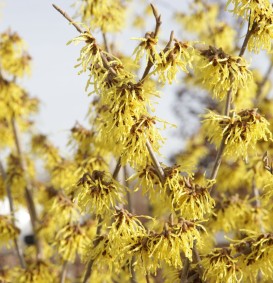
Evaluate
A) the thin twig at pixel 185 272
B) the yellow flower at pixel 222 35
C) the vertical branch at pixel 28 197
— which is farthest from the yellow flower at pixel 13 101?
the thin twig at pixel 185 272

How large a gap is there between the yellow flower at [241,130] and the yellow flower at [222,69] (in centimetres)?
14

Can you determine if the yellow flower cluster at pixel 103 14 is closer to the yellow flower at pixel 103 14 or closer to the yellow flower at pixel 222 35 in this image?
the yellow flower at pixel 103 14

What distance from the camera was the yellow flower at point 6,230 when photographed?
12.6 feet

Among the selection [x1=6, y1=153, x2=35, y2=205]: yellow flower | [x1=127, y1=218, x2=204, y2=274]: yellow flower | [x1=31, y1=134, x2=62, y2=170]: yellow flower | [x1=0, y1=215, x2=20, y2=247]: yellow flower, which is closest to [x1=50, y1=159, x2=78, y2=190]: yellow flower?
[x1=31, y1=134, x2=62, y2=170]: yellow flower

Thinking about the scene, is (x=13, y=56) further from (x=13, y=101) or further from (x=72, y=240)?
(x=72, y=240)

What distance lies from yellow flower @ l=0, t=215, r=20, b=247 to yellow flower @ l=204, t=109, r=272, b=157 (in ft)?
6.24

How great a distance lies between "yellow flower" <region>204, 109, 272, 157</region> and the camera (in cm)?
247

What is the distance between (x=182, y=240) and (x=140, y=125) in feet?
1.75

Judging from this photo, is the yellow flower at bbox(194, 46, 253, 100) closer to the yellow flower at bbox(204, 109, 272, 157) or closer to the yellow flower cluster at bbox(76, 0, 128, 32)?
the yellow flower at bbox(204, 109, 272, 157)

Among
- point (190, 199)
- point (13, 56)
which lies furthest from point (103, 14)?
point (190, 199)

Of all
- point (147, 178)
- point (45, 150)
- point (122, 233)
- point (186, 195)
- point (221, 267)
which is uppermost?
point (45, 150)

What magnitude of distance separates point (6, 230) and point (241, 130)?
6.69 feet

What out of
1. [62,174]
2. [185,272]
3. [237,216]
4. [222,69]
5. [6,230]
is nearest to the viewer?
[222,69]

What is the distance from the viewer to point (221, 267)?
257 cm
